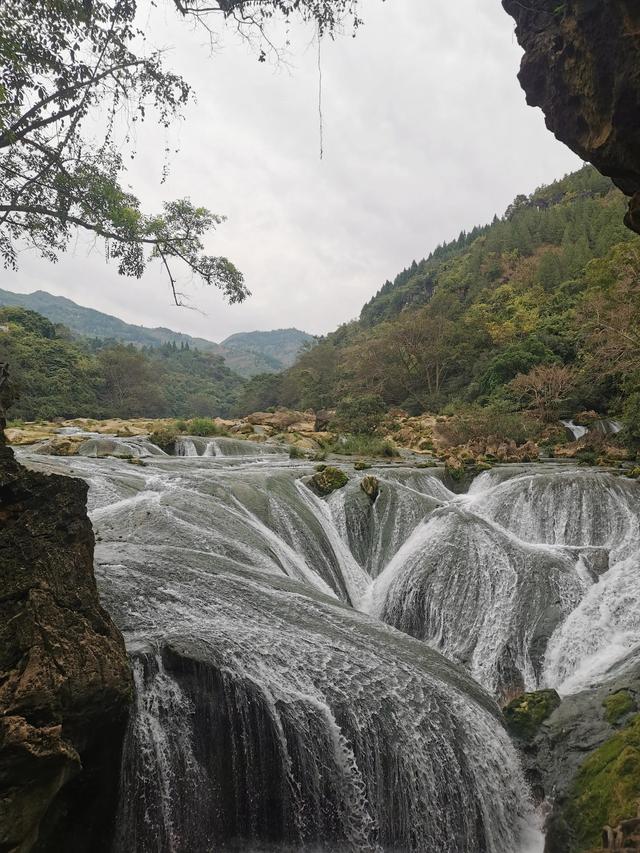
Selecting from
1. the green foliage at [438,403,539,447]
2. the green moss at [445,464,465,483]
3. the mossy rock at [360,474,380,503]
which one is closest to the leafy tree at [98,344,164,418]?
the green foliage at [438,403,539,447]

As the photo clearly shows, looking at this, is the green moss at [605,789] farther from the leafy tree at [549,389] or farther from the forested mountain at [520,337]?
the leafy tree at [549,389]

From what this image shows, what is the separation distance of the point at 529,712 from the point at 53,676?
4.57 metres

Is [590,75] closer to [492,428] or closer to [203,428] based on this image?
[492,428]

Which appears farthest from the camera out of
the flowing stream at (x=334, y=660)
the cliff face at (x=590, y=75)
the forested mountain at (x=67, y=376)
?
the forested mountain at (x=67, y=376)

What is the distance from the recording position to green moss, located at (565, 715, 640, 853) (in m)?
3.43

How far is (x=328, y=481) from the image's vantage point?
11422 mm

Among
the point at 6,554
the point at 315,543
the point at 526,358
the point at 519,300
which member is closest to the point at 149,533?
the point at 315,543

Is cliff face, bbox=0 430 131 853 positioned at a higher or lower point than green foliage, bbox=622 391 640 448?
lower

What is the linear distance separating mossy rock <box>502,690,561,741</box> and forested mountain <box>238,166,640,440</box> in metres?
11.3

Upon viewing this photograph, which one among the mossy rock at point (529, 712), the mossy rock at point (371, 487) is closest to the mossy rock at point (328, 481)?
the mossy rock at point (371, 487)

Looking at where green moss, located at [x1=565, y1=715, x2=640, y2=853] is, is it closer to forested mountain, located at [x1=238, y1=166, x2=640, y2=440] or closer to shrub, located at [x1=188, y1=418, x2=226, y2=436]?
forested mountain, located at [x1=238, y1=166, x2=640, y2=440]

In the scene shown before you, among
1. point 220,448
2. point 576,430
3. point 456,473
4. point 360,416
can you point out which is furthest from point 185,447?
point 576,430

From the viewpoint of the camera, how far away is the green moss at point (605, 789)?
3.43 m

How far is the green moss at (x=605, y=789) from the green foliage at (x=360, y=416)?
2203 cm
